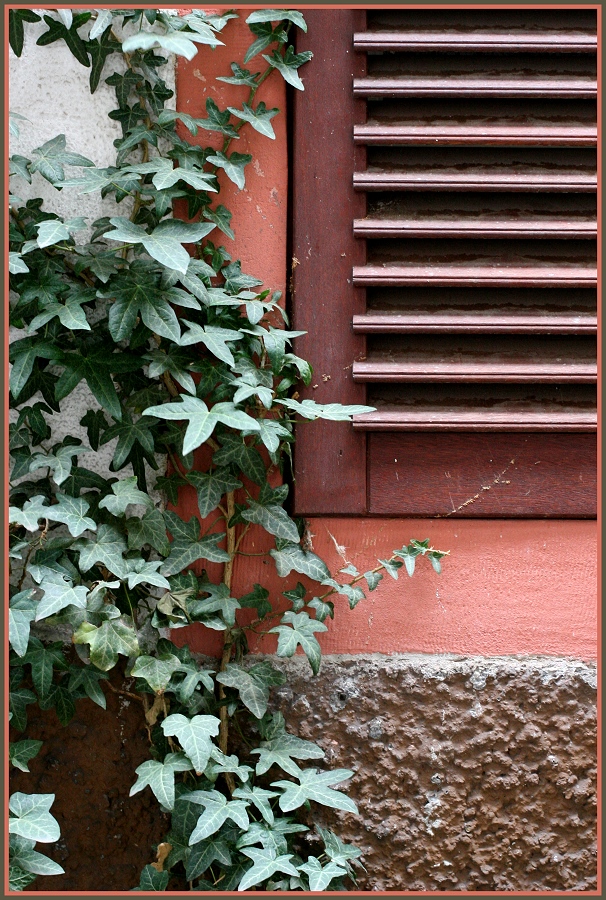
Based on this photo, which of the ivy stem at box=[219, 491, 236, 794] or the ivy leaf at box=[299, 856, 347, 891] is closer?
the ivy leaf at box=[299, 856, 347, 891]

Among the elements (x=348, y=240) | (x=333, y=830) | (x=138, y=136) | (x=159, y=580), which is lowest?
(x=333, y=830)

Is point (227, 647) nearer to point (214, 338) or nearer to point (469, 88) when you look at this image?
point (214, 338)

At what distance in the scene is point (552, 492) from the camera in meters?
1.53

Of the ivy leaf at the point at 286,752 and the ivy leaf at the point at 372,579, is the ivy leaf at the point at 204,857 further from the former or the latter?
the ivy leaf at the point at 372,579

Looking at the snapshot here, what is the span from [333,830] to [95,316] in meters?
1.03

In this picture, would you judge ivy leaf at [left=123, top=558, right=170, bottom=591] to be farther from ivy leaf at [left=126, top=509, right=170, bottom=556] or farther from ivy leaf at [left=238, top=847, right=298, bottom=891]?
ivy leaf at [left=238, top=847, right=298, bottom=891]

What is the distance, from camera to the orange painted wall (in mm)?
1523

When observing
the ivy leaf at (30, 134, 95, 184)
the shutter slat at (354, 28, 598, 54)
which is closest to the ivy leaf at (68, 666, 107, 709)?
the ivy leaf at (30, 134, 95, 184)

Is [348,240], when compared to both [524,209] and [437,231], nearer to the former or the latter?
[437,231]

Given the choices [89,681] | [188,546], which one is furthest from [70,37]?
[89,681]

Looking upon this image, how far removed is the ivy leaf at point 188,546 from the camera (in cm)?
141

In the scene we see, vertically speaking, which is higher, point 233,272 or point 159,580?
point 233,272

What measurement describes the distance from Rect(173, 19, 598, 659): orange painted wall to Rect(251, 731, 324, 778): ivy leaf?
0.17 meters

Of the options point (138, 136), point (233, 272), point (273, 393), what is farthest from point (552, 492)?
point (138, 136)
